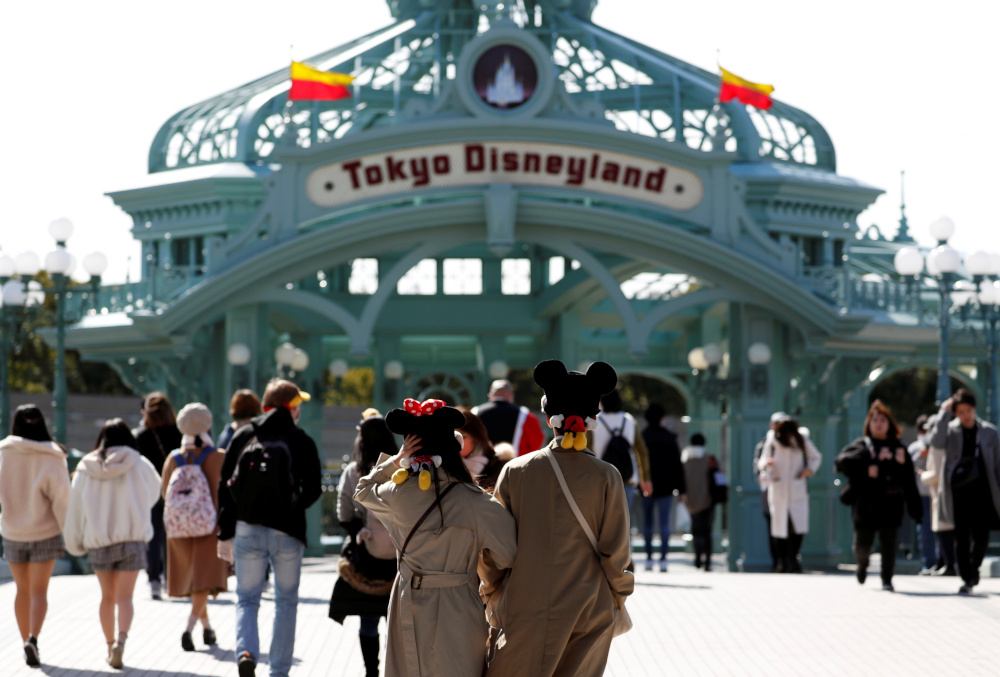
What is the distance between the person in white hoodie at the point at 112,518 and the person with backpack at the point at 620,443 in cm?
444

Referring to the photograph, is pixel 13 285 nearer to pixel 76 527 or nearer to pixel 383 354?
pixel 383 354

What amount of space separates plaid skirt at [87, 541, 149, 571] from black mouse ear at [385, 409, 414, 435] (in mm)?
3698

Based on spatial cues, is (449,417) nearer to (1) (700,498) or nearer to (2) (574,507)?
(2) (574,507)

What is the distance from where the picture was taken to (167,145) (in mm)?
20656

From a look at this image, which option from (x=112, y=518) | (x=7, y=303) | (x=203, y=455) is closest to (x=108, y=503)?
(x=112, y=518)

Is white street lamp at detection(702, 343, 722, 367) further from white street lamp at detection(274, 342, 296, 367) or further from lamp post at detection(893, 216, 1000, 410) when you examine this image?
white street lamp at detection(274, 342, 296, 367)

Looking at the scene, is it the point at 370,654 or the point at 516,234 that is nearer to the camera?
the point at 370,654

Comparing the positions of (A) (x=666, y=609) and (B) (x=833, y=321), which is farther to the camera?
(B) (x=833, y=321)

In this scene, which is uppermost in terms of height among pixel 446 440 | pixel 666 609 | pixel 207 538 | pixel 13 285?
Result: pixel 13 285

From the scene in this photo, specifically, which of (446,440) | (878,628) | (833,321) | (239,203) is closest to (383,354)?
(239,203)

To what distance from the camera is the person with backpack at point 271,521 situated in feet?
26.3

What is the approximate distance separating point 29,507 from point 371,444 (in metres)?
2.77

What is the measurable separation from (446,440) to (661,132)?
548 inches

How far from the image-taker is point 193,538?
31.4 ft
